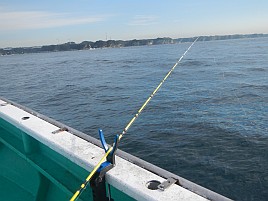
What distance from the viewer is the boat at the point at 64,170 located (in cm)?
232

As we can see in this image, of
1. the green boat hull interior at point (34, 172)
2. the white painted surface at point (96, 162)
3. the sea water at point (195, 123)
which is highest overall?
the white painted surface at point (96, 162)

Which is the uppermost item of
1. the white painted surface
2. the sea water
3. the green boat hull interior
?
the white painted surface

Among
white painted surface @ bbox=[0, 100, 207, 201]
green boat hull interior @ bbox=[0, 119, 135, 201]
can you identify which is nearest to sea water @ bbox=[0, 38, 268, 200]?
green boat hull interior @ bbox=[0, 119, 135, 201]

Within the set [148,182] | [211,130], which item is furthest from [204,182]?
[148,182]

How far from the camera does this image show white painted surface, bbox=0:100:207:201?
221 centimetres

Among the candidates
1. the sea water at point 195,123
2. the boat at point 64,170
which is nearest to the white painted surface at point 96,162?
the boat at point 64,170

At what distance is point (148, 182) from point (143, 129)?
1082 cm

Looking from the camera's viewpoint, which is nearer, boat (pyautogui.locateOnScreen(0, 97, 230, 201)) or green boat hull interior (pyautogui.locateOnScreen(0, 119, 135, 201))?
boat (pyautogui.locateOnScreen(0, 97, 230, 201))

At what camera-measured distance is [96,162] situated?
2.74 metres

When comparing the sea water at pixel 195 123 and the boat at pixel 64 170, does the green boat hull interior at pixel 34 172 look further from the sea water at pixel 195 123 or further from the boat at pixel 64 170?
the sea water at pixel 195 123

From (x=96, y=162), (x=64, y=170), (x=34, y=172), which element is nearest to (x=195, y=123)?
(x=34, y=172)

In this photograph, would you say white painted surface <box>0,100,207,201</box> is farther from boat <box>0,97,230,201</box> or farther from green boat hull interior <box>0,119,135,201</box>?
green boat hull interior <box>0,119,135,201</box>

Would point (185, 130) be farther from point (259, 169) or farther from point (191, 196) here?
point (191, 196)

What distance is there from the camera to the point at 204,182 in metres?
8.38
